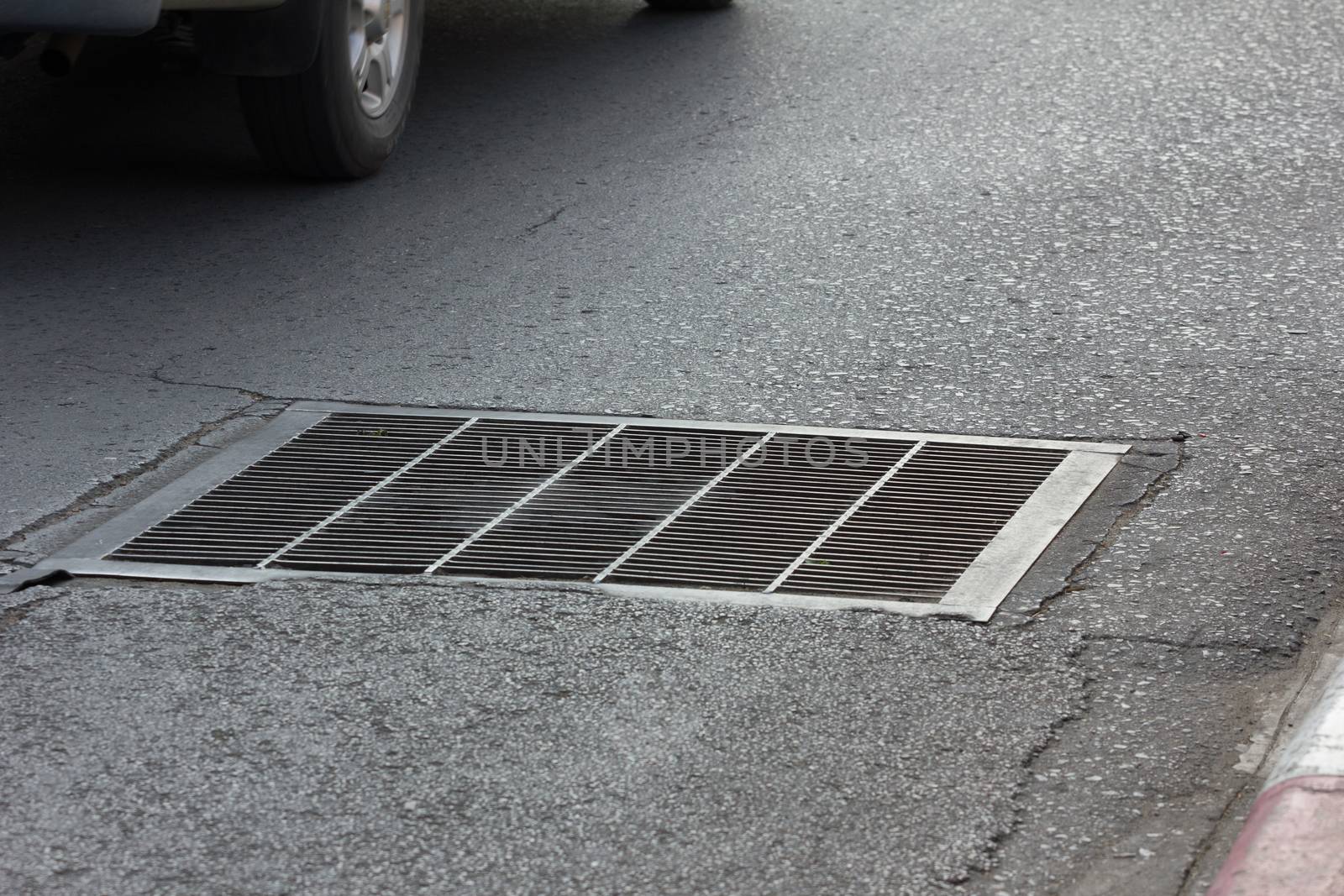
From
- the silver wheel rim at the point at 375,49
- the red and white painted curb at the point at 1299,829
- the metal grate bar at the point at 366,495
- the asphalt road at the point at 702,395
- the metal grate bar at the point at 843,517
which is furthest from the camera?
the silver wheel rim at the point at 375,49

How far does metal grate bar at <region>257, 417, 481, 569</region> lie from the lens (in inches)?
139

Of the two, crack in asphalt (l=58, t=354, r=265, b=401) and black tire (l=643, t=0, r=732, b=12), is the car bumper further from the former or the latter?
black tire (l=643, t=0, r=732, b=12)

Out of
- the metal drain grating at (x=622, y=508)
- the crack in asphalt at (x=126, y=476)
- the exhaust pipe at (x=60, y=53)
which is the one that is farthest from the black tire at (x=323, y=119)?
the metal drain grating at (x=622, y=508)

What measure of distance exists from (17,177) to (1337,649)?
4696 mm

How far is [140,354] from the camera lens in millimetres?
4590

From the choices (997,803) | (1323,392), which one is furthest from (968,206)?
(997,803)

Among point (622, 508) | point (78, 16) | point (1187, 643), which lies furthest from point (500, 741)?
point (78, 16)

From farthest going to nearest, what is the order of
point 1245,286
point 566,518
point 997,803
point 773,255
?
1. point 773,255
2. point 1245,286
3. point 566,518
4. point 997,803

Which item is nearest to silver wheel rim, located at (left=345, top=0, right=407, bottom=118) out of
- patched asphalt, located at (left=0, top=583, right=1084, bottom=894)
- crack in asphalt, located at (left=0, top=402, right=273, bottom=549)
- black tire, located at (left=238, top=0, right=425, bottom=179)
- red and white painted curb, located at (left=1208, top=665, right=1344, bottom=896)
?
black tire, located at (left=238, top=0, right=425, bottom=179)

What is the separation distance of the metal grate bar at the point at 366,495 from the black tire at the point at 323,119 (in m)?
1.91

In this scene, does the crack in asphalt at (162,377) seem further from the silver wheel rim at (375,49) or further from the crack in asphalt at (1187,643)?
the crack in asphalt at (1187,643)

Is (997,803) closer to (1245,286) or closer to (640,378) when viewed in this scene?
(640,378)

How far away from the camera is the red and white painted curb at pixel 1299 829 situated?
7.52ft

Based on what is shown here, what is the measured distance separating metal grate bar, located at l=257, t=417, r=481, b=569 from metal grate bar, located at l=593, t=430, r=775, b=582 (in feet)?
2.03
